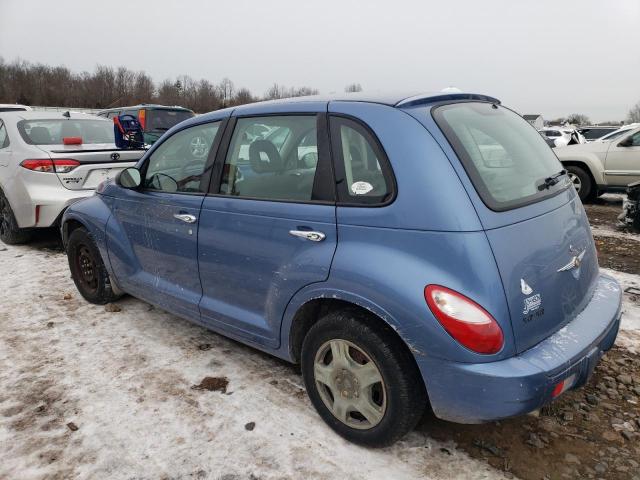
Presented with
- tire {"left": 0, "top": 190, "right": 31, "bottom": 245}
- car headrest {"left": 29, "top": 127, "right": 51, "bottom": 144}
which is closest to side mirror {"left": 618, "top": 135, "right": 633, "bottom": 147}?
car headrest {"left": 29, "top": 127, "right": 51, "bottom": 144}

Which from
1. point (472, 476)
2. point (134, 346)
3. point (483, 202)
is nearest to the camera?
point (483, 202)

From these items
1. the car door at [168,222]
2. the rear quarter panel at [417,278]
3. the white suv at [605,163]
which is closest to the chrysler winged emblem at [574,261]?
the rear quarter panel at [417,278]

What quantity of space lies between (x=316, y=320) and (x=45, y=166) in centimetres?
422

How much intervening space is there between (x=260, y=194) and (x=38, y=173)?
3.80 meters

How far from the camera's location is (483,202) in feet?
6.85

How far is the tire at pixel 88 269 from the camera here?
13.4 ft

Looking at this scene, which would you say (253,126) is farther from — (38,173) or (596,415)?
(38,173)

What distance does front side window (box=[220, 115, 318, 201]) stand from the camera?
2.59 metres

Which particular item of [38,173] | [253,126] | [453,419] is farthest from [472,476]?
[38,173]

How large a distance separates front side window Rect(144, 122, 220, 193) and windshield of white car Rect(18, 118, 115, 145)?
2.73 m

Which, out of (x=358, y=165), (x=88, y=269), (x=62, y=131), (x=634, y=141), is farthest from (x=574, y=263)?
(x=634, y=141)

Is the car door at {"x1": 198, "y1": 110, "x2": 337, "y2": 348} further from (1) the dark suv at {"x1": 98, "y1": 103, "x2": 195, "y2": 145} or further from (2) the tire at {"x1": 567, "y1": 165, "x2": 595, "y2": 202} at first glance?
(1) the dark suv at {"x1": 98, "y1": 103, "x2": 195, "y2": 145}

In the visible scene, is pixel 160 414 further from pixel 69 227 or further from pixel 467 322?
pixel 69 227

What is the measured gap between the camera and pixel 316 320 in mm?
2586
